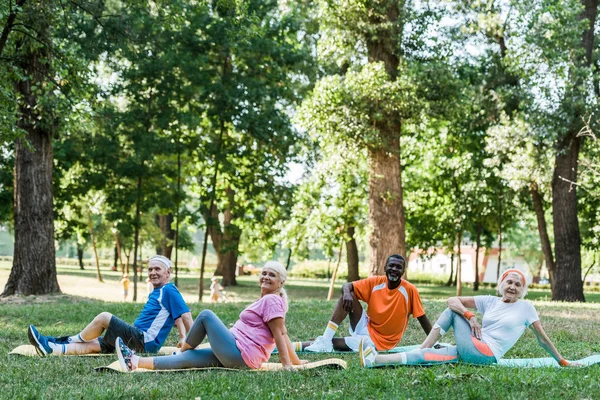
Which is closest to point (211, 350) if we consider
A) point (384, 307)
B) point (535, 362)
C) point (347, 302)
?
point (347, 302)

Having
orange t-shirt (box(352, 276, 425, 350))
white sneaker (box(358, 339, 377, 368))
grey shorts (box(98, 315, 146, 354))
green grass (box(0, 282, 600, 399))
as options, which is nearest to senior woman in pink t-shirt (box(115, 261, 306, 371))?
green grass (box(0, 282, 600, 399))

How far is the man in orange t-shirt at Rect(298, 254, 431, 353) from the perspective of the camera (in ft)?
27.7

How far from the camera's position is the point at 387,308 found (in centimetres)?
852

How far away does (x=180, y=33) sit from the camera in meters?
24.8

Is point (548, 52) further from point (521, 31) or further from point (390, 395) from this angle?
point (390, 395)

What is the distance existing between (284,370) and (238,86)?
20.1 m

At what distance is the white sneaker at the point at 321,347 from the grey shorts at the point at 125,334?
6.77ft

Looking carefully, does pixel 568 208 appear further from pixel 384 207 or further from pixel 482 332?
pixel 482 332

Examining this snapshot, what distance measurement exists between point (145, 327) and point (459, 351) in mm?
3546

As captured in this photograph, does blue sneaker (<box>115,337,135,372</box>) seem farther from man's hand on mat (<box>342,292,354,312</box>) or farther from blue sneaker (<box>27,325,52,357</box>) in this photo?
man's hand on mat (<box>342,292,354,312</box>)

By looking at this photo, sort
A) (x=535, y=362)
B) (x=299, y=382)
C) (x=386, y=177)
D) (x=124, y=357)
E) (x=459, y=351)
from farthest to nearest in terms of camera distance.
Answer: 1. (x=386, y=177)
2. (x=535, y=362)
3. (x=459, y=351)
4. (x=124, y=357)
5. (x=299, y=382)

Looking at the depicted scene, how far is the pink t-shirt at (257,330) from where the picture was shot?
6.72 meters

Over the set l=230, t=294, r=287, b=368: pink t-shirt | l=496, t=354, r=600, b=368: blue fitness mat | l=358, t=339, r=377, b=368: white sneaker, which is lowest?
l=496, t=354, r=600, b=368: blue fitness mat

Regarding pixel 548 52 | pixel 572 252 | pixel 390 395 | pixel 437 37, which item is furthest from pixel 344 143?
pixel 390 395
